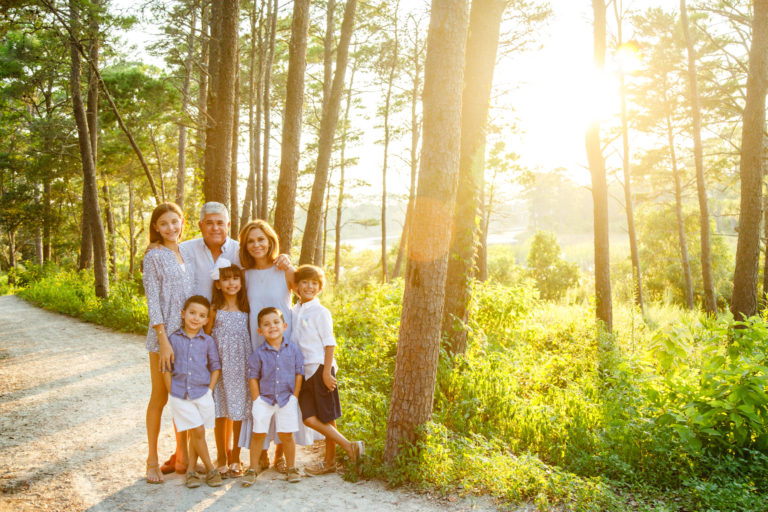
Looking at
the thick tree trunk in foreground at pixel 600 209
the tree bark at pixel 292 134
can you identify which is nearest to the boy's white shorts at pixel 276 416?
the tree bark at pixel 292 134

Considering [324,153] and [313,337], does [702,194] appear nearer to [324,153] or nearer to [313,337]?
[324,153]

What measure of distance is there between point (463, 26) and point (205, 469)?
4.43 meters

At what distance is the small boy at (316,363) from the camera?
160 inches

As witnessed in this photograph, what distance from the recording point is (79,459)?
4375 millimetres

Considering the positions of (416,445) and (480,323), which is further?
(480,323)

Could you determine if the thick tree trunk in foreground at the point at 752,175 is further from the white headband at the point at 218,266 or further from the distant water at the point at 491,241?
the distant water at the point at 491,241

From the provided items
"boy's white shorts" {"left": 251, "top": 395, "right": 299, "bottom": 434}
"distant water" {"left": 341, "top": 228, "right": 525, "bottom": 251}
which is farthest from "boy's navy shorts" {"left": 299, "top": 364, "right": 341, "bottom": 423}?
"distant water" {"left": 341, "top": 228, "right": 525, "bottom": 251}

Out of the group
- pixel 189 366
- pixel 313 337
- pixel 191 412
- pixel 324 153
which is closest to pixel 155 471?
pixel 191 412

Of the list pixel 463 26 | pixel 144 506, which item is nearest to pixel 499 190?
pixel 463 26

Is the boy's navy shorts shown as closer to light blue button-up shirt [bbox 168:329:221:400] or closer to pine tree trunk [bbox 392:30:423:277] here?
light blue button-up shirt [bbox 168:329:221:400]

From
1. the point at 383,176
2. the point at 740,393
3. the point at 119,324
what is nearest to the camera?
the point at 740,393

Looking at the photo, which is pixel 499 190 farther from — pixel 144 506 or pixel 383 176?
pixel 144 506

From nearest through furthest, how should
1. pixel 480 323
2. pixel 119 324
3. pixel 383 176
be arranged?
pixel 480 323, pixel 119 324, pixel 383 176

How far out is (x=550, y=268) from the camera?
71.4 ft
